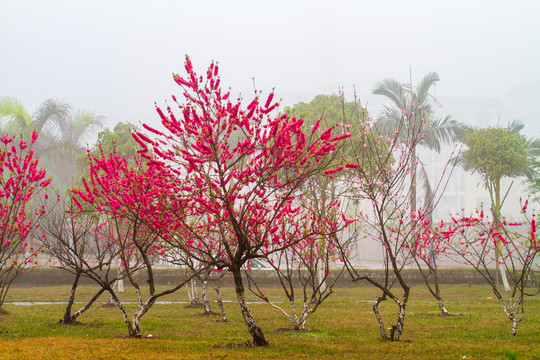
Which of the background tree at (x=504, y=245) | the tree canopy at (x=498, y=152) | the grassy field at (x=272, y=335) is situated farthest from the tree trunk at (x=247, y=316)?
the tree canopy at (x=498, y=152)

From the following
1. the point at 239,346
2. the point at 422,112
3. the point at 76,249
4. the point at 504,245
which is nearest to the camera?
the point at 239,346

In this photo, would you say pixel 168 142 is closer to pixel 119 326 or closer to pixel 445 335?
pixel 119 326

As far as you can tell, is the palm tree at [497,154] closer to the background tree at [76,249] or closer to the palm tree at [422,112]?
the palm tree at [422,112]

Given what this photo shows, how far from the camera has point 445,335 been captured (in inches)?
431

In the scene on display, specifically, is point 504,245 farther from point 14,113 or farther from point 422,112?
point 14,113

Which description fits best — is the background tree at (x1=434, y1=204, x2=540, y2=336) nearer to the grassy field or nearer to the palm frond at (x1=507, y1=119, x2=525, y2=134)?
the grassy field

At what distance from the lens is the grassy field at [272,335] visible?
7930 mm

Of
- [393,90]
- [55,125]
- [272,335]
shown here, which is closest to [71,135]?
[55,125]

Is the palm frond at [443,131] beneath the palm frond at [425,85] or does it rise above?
beneath

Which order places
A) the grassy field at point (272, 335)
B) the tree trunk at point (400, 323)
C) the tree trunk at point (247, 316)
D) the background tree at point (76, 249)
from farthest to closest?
the background tree at point (76, 249) → the tree trunk at point (400, 323) → the tree trunk at point (247, 316) → the grassy field at point (272, 335)

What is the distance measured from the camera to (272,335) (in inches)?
416

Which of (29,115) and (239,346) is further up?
(29,115)

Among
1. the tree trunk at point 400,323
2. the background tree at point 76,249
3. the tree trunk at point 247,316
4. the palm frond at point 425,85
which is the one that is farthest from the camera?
the palm frond at point 425,85

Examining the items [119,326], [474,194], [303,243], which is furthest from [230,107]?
[474,194]
